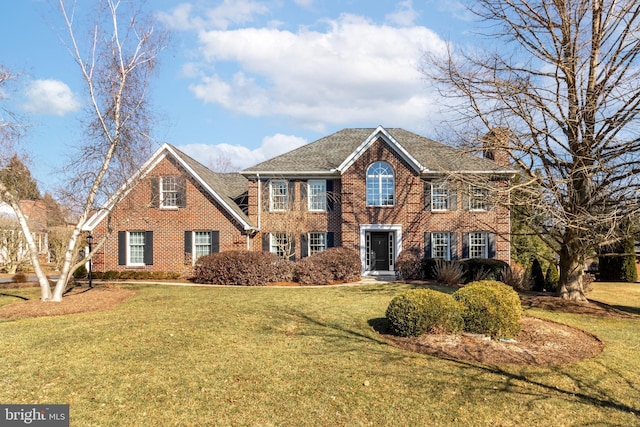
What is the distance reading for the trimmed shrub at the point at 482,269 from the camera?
1722 cm

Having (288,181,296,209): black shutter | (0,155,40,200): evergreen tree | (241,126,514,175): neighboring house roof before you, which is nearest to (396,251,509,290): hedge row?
(241,126,514,175): neighboring house roof

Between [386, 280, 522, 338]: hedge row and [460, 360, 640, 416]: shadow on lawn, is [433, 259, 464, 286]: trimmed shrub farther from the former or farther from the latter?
[460, 360, 640, 416]: shadow on lawn

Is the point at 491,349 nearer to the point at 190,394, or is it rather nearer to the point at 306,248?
the point at 190,394

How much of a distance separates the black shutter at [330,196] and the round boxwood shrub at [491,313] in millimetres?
12972

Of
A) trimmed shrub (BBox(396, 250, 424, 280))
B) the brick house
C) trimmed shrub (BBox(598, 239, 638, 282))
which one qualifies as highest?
the brick house

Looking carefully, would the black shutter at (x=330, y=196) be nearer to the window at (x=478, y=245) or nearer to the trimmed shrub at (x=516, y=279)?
the window at (x=478, y=245)

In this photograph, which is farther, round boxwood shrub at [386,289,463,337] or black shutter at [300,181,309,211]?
black shutter at [300,181,309,211]

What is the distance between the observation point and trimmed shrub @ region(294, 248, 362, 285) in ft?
56.4

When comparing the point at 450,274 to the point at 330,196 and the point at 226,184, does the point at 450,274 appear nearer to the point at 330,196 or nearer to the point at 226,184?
the point at 330,196

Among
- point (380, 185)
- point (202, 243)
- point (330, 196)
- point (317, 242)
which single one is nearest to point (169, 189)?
point (202, 243)

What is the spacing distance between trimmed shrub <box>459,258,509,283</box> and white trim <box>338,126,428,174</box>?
5081 mm

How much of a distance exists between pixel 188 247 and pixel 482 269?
541 inches

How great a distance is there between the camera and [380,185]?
68.6 ft

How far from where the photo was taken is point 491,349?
7.43 meters
